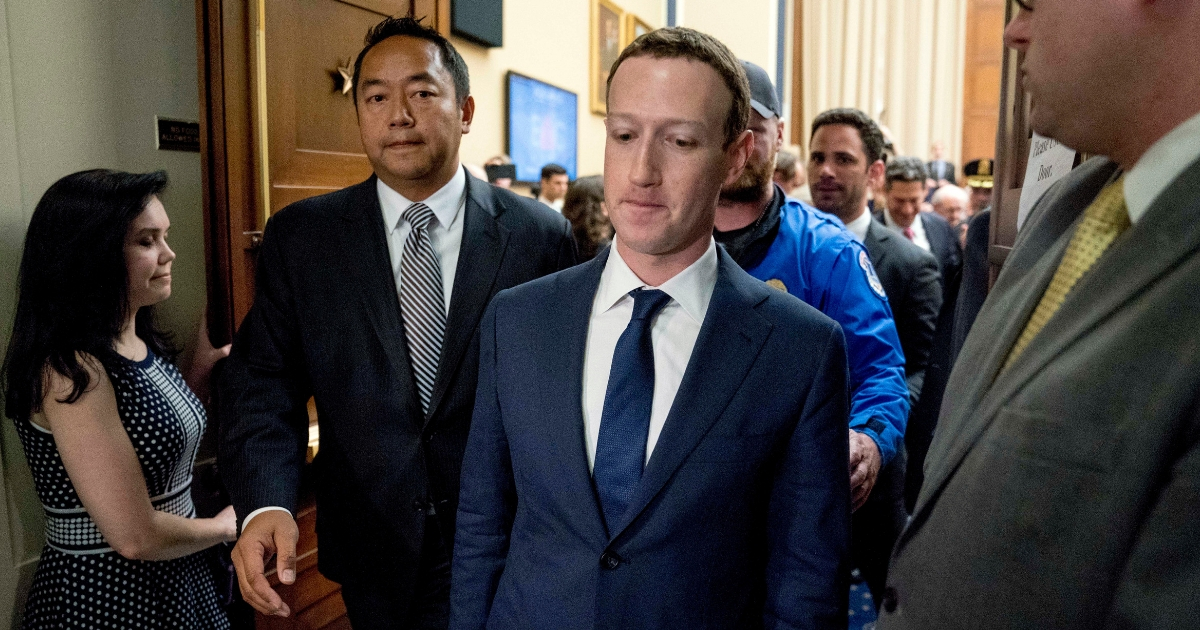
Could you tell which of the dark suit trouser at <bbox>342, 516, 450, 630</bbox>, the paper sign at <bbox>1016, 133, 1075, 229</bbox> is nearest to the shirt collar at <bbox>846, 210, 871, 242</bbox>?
the paper sign at <bbox>1016, 133, 1075, 229</bbox>

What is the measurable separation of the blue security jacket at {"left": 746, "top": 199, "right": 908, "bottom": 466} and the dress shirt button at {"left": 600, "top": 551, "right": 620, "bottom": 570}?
0.75 meters

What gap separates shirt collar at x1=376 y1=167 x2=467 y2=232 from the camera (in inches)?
66.7

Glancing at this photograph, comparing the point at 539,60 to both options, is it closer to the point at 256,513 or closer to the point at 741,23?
the point at 741,23

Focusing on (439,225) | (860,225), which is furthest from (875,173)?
(439,225)

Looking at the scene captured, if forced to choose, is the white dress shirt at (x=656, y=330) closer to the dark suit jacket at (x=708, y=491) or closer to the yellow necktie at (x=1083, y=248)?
the dark suit jacket at (x=708, y=491)

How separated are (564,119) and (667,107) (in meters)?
4.51

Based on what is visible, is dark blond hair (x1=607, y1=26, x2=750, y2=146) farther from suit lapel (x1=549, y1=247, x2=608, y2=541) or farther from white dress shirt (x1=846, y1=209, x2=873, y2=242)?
white dress shirt (x1=846, y1=209, x2=873, y2=242)

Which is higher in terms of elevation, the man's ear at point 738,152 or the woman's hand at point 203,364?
the man's ear at point 738,152

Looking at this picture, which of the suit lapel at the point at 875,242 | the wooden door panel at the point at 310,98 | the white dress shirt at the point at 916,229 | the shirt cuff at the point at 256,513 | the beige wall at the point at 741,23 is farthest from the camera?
the beige wall at the point at 741,23

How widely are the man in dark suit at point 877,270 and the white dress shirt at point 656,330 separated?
1570mm

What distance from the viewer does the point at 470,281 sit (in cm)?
164

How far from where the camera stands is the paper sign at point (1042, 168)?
1.18 metres

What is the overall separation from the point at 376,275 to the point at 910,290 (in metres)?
1.94

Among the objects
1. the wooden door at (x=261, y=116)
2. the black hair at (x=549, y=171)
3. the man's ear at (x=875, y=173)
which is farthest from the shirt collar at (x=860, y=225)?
the black hair at (x=549, y=171)
